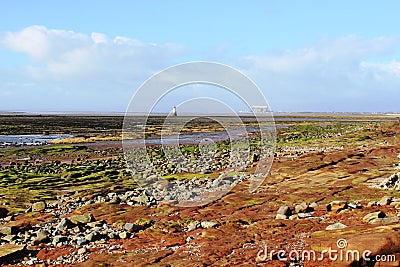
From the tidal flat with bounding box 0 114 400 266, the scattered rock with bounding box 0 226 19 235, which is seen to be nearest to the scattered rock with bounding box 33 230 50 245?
the tidal flat with bounding box 0 114 400 266

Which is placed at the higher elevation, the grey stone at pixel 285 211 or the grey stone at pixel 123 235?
the grey stone at pixel 285 211

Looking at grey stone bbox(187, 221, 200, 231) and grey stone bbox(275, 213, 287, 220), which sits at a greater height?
grey stone bbox(275, 213, 287, 220)

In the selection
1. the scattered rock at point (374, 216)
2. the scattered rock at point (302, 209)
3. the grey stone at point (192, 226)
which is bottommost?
the grey stone at point (192, 226)

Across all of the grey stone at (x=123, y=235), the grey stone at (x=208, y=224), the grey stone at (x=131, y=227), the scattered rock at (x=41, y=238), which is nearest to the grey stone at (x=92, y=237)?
the grey stone at (x=123, y=235)

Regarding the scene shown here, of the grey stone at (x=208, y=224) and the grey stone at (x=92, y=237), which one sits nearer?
the grey stone at (x=92, y=237)

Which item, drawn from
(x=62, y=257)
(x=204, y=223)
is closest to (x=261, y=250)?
(x=204, y=223)

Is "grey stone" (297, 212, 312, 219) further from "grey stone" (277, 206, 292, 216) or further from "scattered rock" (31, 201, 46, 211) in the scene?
"scattered rock" (31, 201, 46, 211)

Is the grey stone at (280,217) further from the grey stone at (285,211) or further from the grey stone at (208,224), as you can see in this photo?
the grey stone at (208,224)

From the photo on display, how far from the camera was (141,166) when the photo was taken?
30.9 metres

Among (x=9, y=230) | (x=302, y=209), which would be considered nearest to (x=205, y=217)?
(x=302, y=209)

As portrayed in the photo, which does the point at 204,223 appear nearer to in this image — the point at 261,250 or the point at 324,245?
the point at 261,250

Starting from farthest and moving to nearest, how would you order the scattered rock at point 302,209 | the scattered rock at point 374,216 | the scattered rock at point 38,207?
the scattered rock at point 38,207 < the scattered rock at point 302,209 < the scattered rock at point 374,216

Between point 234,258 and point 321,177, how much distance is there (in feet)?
37.6

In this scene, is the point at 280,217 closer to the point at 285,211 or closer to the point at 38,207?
the point at 285,211
